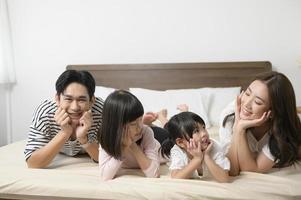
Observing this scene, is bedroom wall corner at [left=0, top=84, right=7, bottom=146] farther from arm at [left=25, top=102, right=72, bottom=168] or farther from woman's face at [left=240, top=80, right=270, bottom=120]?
woman's face at [left=240, top=80, right=270, bottom=120]

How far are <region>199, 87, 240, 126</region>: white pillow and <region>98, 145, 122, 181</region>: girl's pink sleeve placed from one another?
123 cm

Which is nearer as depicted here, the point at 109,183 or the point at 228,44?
the point at 109,183

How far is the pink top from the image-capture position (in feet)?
4.51

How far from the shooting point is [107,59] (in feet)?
10.00

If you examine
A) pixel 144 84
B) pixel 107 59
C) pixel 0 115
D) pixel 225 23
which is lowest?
pixel 0 115

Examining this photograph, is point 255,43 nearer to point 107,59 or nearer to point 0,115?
point 107,59

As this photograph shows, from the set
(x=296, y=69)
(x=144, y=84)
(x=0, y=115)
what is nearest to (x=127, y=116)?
(x=144, y=84)

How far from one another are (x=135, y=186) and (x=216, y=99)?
1473mm

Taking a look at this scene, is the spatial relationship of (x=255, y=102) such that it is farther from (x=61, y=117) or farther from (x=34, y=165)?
(x=34, y=165)

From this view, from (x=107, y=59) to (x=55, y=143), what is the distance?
164 centimetres

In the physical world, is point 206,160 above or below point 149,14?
below

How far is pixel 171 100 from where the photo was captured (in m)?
2.58

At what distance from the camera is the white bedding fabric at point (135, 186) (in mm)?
1212

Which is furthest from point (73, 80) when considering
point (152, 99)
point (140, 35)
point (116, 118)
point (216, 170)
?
point (140, 35)
